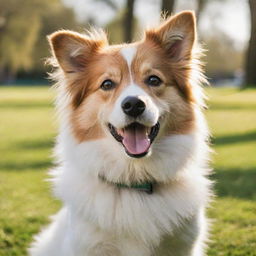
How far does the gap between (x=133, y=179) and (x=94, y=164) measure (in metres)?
0.36

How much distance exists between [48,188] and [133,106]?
13.8ft

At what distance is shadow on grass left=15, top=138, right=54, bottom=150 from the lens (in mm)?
11328

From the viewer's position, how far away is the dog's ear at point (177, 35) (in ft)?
13.3

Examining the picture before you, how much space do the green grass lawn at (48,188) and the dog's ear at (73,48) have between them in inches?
24.1

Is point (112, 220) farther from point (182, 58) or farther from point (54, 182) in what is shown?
point (182, 58)

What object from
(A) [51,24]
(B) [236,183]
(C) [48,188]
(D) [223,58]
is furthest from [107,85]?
(D) [223,58]

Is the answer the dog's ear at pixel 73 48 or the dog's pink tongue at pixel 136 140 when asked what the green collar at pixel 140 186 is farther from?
the dog's ear at pixel 73 48

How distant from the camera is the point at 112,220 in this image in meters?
3.62

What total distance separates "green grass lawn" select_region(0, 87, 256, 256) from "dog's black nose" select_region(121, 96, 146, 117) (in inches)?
44.8

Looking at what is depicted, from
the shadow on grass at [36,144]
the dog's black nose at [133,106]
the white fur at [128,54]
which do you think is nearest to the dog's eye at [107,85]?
the white fur at [128,54]

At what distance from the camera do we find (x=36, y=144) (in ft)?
38.7

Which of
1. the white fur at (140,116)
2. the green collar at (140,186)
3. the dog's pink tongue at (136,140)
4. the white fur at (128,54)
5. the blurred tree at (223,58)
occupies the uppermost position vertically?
the white fur at (128,54)

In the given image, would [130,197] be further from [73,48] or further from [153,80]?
[73,48]

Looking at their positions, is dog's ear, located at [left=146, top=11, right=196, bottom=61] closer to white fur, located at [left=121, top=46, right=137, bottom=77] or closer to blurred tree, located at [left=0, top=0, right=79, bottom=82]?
white fur, located at [left=121, top=46, right=137, bottom=77]
